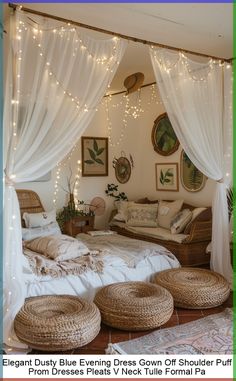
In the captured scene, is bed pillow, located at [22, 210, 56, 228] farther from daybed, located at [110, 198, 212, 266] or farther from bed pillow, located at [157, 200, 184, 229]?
bed pillow, located at [157, 200, 184, 229]

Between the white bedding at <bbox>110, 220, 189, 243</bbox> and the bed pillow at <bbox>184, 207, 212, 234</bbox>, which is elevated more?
the bed pillow at <bbox>184, 207, 212, 234</bbox>

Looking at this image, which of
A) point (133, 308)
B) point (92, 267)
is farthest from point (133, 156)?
point (133, 308)

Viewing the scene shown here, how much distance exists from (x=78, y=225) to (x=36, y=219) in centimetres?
98

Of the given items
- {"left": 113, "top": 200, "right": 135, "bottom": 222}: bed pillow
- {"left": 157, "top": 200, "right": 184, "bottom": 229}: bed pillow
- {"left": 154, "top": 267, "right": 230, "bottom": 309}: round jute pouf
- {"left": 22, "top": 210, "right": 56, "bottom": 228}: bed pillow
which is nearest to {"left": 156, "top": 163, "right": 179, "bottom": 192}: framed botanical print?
{"left": 157, "top": 200, "right": 184, "bottom": 229}: bed pillow

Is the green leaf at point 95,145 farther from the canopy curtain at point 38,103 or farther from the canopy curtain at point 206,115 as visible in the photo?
the canopy curtain at point 38,103

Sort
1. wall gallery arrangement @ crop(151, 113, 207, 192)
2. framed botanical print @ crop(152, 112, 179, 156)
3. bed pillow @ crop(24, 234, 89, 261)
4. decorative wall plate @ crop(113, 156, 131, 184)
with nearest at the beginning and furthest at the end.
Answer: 1. bed pillow @ crop(24, 234, 89, 261)
2. wall gallery arrangement @ crop(151, 113, 207, 192)
3. framed botanical print @ crop(152, 112, 179, 156)
4. decorative wall plate @ crop(113, 156, 131, 184)

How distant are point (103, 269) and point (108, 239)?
1.08m

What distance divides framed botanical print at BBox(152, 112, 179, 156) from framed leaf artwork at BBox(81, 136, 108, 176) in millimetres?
894

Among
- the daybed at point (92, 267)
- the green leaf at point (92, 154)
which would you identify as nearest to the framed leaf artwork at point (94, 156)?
the green leaf at point (92, 154)

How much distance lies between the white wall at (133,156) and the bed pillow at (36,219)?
810 mm

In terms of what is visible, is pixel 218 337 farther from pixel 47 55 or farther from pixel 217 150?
pixel 47 55

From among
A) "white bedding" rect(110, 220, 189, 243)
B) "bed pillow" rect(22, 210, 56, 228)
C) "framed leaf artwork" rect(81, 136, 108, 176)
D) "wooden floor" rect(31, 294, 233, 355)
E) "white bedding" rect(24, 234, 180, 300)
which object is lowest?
"wooden floor" rect(31, 294, 233, 355)

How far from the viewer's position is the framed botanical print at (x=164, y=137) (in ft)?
17.4

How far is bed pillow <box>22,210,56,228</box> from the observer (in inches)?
169
